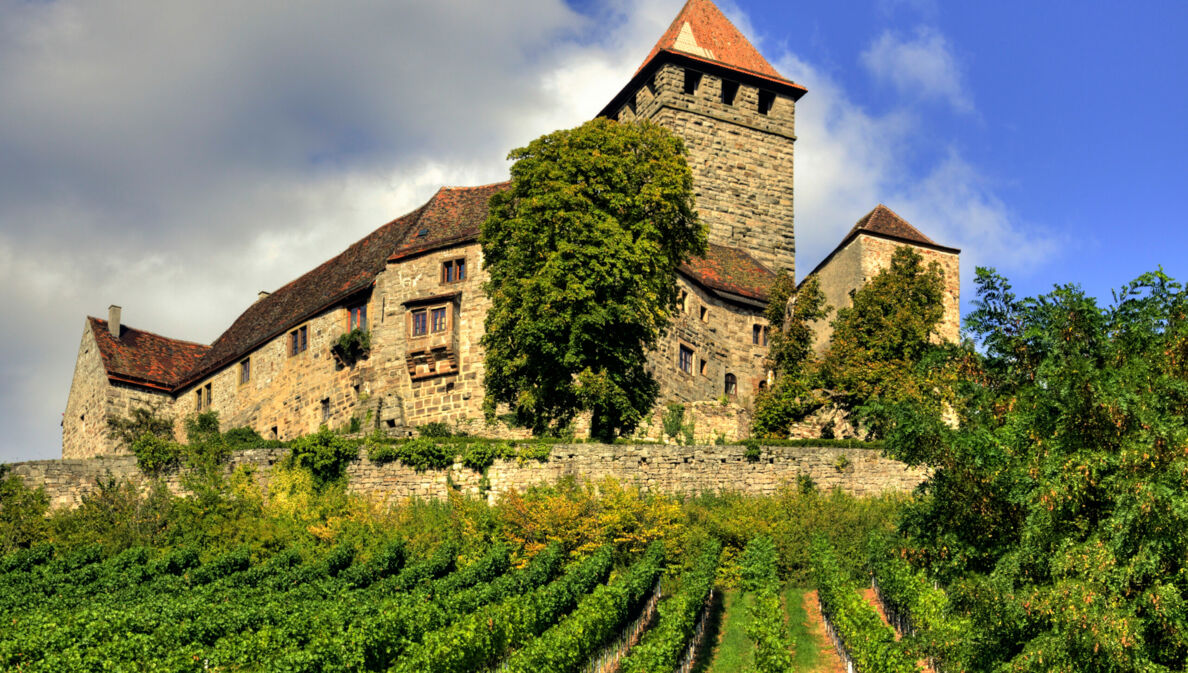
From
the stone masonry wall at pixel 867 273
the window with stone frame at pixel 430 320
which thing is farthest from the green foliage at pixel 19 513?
the stone masonry wall at pixel 867 273

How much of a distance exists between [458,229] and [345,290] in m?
4.77

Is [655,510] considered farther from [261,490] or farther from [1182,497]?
[1182,497]

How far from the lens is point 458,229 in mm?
41500

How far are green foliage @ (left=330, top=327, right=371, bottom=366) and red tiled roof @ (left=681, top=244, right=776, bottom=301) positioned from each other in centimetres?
1092

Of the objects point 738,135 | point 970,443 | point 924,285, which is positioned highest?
point 738,135

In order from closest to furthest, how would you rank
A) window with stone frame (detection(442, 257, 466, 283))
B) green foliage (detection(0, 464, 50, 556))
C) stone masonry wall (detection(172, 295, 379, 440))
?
green foliage (detection(0, 464, 50, 556)) < window with stone frame (detection(442, 257, 466, 283)) < stone masonry wall (detection(172, 295, 379, 440))

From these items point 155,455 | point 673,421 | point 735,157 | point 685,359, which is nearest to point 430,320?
point 673,421

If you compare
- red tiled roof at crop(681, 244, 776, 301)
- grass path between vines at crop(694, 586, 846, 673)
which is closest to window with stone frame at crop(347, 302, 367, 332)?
red tiled roof at crop(681, 244, 776, 301)

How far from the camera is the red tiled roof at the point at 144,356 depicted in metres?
49.7

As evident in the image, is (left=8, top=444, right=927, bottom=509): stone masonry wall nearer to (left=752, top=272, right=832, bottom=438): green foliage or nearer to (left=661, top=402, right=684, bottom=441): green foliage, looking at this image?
(left=752, top=272, right=832, bottom=438): green foliage

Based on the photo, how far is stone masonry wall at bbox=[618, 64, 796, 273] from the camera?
51.8m

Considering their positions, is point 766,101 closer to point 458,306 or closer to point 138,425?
point 458,306

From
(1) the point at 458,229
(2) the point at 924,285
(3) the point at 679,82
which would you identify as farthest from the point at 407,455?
(3) the point at 679,82

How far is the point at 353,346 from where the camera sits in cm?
4141
